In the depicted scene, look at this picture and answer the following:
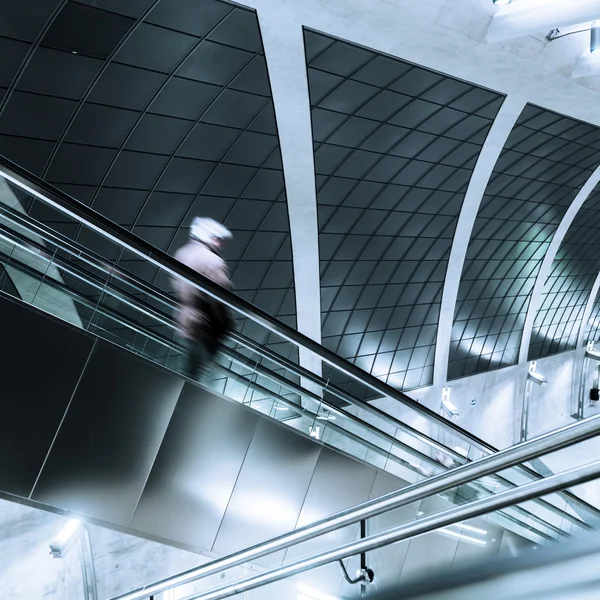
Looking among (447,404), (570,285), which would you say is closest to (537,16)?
(447,404)

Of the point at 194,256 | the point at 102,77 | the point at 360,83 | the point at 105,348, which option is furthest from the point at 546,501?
the point at 360,83

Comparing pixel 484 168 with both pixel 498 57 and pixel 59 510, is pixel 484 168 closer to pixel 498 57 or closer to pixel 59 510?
pixel 498 57

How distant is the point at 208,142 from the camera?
1784 cm

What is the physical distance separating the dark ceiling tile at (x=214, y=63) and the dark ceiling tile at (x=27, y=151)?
4103mm

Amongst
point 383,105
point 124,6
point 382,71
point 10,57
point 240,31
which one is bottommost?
point 10,57

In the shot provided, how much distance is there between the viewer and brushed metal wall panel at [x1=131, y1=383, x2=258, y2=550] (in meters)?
6.14

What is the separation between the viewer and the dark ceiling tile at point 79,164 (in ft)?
53.2

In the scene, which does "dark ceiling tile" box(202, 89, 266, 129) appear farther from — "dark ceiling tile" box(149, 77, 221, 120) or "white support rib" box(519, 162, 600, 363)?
"white support rib" box(519, 162, 600, 363)

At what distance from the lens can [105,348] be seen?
5.52 meters

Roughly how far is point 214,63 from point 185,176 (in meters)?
3.94

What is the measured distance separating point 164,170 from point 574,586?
55.6 ft

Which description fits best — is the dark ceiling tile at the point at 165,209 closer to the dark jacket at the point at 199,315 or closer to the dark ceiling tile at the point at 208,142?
the dark ceiling tile at the point at 208,142

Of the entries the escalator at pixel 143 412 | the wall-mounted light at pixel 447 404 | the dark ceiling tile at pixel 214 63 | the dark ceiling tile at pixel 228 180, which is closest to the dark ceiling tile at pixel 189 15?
the dark ceiling tile at pixel 214 63

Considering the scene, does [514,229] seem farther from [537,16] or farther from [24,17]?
[24,17]
